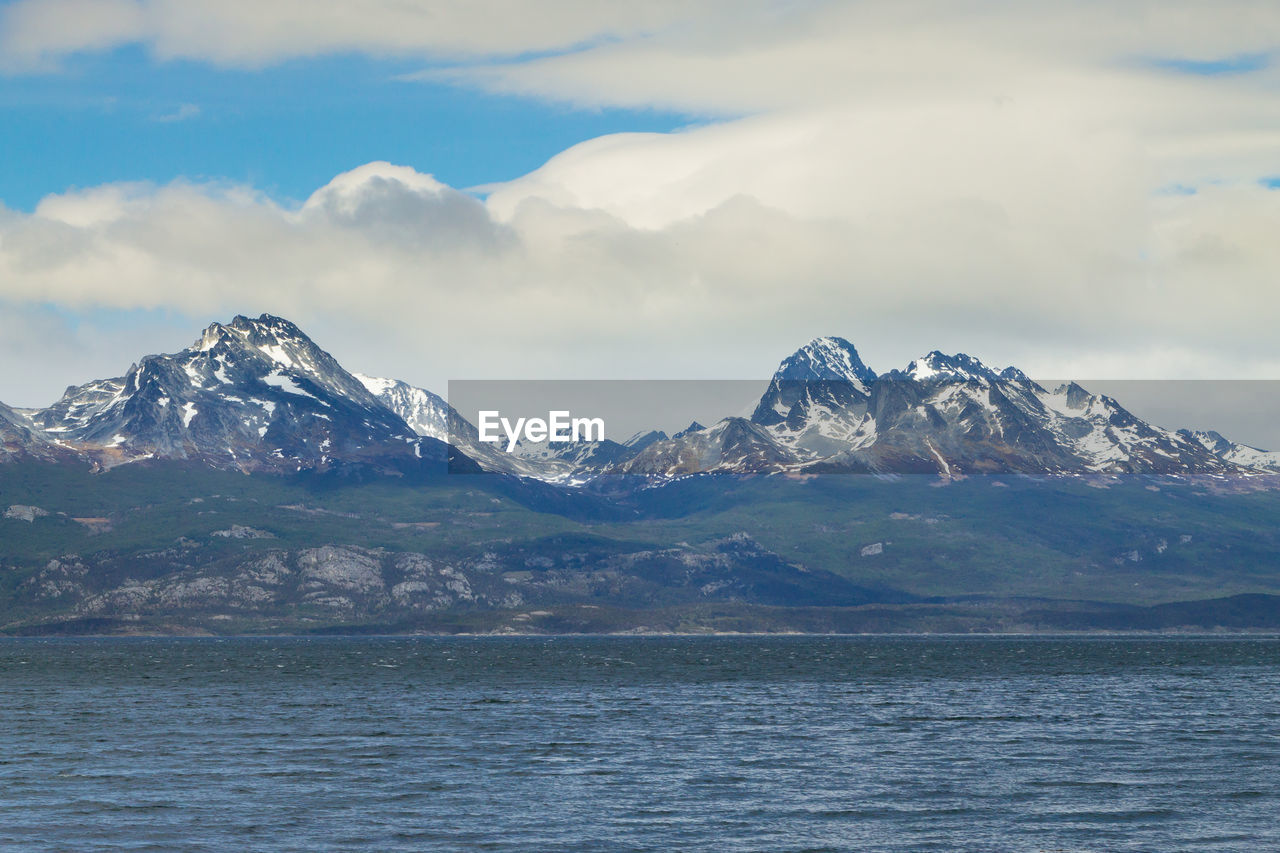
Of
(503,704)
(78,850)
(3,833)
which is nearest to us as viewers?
(78,850)

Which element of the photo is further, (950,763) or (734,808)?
(950,763)

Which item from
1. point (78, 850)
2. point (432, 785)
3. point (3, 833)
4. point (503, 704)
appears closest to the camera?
point (78, 850)

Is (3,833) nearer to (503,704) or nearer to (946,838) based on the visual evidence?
(946,838)

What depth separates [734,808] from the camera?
96.5 m

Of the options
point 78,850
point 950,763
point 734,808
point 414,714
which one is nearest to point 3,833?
point 78,850

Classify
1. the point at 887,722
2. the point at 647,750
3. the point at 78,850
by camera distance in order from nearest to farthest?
1. the point at 78,850
2. the point at 647,750
3. the point at 887,722

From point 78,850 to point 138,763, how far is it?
4344 cm

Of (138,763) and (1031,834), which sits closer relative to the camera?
(1031,834)

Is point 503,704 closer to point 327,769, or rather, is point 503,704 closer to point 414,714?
point 414,714

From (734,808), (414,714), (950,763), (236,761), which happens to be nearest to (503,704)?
(414,714)

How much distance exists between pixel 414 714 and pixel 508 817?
88281mm

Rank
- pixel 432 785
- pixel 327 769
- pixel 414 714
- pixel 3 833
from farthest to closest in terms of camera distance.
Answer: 1. pixel 414 714
2. pixel 327 769
3. pixel 432 785
4. pixel 3 833

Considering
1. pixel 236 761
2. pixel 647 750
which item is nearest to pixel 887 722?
pixel 647 750

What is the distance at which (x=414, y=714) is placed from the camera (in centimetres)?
17788
